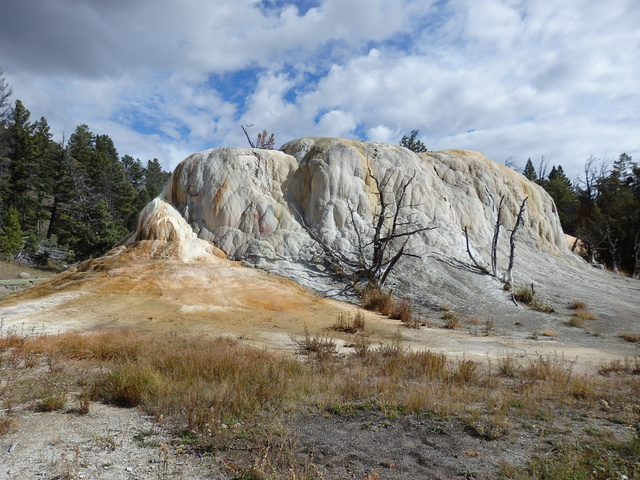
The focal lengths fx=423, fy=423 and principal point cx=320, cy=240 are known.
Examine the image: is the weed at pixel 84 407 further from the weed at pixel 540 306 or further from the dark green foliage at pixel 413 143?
the dark green foliage at pixel 413 143

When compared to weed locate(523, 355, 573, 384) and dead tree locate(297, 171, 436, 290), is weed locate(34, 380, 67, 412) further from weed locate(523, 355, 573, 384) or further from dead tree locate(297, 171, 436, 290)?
dead tree locate(297, 171, 436, 290)

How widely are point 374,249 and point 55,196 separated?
111ft

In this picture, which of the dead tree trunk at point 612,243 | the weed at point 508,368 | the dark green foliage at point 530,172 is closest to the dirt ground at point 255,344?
the weed at point 508,368

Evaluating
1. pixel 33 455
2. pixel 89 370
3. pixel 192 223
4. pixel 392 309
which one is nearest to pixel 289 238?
pixel 192 223

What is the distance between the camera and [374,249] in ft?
57.2

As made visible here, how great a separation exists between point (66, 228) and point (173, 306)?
31174mm

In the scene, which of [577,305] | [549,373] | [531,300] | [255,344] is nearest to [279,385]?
[255,344]

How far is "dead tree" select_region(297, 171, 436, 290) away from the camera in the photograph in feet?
55.3

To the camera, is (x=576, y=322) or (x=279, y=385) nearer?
(x=279, y=385)

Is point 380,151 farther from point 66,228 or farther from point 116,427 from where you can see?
point 66,228

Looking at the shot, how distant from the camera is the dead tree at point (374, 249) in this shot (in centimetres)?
1686

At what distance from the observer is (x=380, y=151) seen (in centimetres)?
2219

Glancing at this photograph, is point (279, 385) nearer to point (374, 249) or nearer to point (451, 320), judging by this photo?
point (451, 320)

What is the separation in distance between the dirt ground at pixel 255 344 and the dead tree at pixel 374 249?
2002 mm
